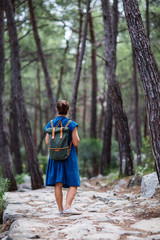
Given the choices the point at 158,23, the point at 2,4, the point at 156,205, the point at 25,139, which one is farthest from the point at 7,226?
the point at 158,23

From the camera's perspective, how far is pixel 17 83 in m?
9.41

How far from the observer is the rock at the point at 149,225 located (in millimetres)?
3748

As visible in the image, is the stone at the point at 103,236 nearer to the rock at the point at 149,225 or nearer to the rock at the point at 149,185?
the rock at the point at 149,225

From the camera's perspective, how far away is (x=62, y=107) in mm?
5020

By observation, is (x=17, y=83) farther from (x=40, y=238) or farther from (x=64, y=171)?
(x=40, y=238)

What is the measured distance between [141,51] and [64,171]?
2.24m

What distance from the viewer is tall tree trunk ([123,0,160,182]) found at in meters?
4.47

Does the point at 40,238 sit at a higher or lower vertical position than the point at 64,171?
lower

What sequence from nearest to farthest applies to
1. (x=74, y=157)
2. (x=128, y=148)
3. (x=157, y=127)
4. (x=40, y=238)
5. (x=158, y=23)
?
(x=40, y=238), (x=157, y=127), (x=74, y=157), (x=128, y=148), (x=158, y=23)

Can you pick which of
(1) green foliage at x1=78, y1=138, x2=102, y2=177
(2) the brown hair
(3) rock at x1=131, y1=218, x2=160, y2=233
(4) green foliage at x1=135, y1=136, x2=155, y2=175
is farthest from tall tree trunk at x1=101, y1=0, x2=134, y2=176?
(1) green foliage at x1=78, y1=138, x2=102, y2=177

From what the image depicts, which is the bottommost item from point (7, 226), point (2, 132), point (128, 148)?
point (7, 226)

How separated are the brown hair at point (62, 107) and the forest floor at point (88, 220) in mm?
1654

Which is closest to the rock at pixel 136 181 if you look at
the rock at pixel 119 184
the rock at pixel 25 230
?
the rock at pixel 119 184

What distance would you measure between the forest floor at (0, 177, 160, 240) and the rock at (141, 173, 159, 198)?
0.26m
